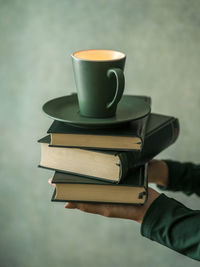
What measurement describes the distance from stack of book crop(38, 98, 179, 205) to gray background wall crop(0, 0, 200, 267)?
0.51 meters

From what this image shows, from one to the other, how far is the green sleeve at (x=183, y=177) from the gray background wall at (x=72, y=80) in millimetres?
240

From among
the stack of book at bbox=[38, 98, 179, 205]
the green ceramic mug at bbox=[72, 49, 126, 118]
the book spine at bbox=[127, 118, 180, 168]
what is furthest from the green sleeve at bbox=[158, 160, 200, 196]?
the green ceramic mug at bbox=[72, 49, 126, 118]

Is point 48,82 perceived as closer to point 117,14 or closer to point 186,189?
point 117,14

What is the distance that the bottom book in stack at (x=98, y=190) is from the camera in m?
0.67

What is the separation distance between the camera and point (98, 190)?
683mm

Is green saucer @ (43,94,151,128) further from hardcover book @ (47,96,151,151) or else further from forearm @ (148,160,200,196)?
forearm @ (148,160,200,196)

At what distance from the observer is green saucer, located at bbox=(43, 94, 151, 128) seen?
63 cm

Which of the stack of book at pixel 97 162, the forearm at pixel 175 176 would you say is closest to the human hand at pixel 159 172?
the forearm at pixel 175 176

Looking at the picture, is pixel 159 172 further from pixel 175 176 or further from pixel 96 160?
pixel 96 160

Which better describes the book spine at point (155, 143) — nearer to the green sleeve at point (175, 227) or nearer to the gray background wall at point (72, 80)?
the green sleeve at point (175, 227)

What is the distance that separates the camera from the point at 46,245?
145cm

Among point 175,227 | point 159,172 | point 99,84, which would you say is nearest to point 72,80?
point 159,172

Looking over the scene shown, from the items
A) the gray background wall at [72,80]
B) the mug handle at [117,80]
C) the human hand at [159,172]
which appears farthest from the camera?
the gray background wall at [72,80]

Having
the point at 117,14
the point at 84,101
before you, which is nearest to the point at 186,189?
the point at 84,101
